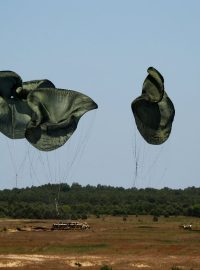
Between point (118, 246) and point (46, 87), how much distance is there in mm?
14907

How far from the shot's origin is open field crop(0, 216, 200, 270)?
44.5m

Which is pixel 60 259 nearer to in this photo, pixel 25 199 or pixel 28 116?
pixel 28 116

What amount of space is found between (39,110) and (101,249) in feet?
45.0

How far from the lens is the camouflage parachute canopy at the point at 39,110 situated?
42594mm

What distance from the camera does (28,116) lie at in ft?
148

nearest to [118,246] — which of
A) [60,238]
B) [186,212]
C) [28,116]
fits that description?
[60,238]

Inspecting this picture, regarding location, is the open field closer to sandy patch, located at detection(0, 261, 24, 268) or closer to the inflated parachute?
sandy patch, located at detection(0, 261, 24, 268)

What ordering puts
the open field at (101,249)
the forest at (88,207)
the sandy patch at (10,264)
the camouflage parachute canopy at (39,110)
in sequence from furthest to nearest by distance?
1. the forest at (88,207)
2. the open field at (101,249)
3. the sandy patch at (10,264)
4. the camouflage parachute canopy at (39,110)

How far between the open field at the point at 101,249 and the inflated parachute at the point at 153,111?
23.2 feet

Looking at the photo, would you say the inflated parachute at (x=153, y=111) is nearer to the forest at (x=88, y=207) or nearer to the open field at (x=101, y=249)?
the open field at (x=101, y=249)

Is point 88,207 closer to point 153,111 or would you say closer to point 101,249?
point 101,249

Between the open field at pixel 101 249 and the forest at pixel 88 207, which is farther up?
the open field at pixel 101 249

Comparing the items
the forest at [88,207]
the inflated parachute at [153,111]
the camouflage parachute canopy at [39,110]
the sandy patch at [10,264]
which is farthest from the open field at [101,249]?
the forest at [88,207]

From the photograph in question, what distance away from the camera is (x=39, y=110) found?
141 ft
